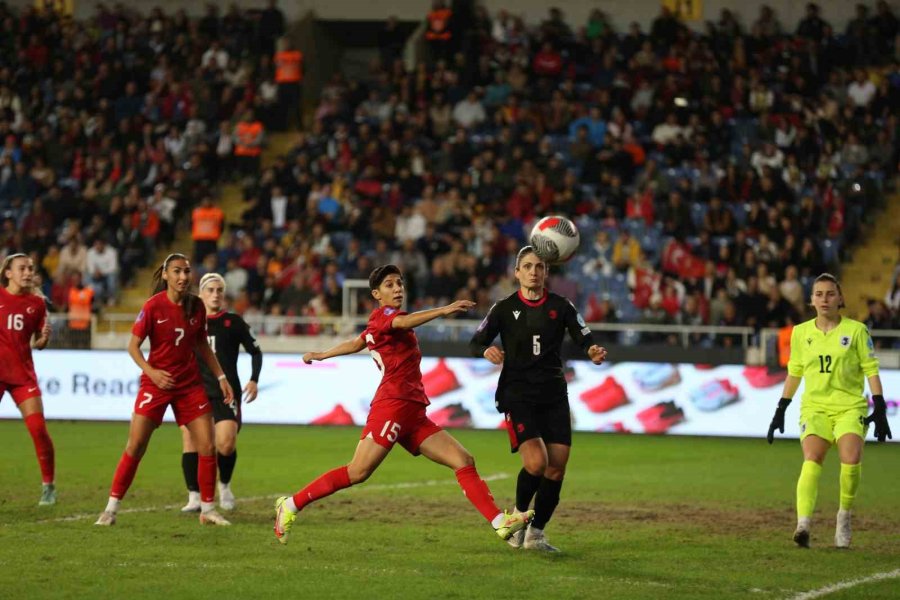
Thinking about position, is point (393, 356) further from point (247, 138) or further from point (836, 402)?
point (247, 138)

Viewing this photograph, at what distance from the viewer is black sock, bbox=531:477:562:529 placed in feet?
33.2

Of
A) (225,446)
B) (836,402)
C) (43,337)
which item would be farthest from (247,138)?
(836,402)

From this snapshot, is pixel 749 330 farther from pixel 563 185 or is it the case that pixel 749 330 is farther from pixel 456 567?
pixel 456 567

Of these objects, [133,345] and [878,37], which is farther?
[878,37]

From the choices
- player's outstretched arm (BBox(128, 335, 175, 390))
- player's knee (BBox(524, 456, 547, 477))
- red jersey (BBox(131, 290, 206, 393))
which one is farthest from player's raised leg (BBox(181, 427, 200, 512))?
player's knee (BBox(524, 456, 547, 477))

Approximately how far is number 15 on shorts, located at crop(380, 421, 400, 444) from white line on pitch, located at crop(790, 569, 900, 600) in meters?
2.84

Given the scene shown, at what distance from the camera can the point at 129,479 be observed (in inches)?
437

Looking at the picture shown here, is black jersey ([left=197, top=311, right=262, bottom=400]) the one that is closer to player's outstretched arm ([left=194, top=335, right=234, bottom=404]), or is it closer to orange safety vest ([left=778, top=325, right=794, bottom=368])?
player's outstretched arm ([left=194, top=335, right=234, bottom=404])

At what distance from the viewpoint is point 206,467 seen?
11242mm

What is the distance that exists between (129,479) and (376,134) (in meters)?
19.2

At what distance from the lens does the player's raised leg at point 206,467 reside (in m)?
11.1

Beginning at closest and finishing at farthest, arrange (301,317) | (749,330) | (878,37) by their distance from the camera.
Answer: (749,330) < (301,317) < (878,37)

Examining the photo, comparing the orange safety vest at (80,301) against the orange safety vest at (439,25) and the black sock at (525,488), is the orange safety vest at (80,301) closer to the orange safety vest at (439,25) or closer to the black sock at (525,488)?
the orange safety vest at (439,25)

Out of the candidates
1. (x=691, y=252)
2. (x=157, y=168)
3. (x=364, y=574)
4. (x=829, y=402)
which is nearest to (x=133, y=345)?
(x=364, y=574)
